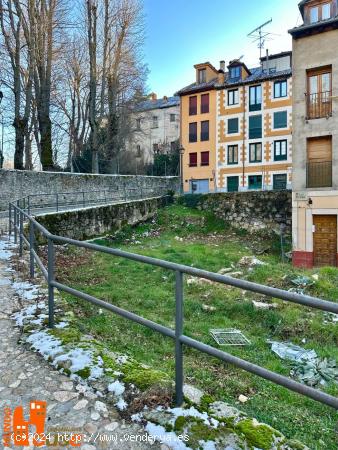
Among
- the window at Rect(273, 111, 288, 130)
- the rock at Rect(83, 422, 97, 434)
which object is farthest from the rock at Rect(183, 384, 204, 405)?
the window at Rect(273, 111, 288, 130)

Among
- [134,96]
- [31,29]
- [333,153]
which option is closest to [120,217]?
[333,153]

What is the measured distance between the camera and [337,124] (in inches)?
558

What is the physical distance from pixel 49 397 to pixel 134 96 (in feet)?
93.4

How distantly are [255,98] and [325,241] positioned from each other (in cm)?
1950

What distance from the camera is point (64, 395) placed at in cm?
256

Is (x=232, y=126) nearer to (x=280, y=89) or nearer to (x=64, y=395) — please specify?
(x=280, y=89)

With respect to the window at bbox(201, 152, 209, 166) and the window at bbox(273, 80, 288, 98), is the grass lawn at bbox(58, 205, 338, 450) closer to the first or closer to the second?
the window at bbox(201, 152, 209, 166)

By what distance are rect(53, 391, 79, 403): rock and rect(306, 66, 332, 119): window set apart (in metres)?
14.9

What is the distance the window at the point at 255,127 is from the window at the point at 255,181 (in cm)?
342

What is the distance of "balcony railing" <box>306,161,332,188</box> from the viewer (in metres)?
14.4

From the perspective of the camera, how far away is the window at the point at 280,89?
1142 inches

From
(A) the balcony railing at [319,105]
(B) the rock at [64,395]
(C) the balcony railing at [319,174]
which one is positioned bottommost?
(B) the rock at [64,395]

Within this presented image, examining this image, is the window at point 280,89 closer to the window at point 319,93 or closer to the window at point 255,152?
the window at point 255,152

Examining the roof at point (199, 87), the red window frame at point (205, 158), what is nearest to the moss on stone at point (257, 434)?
the red window frame at point (205, 158)
